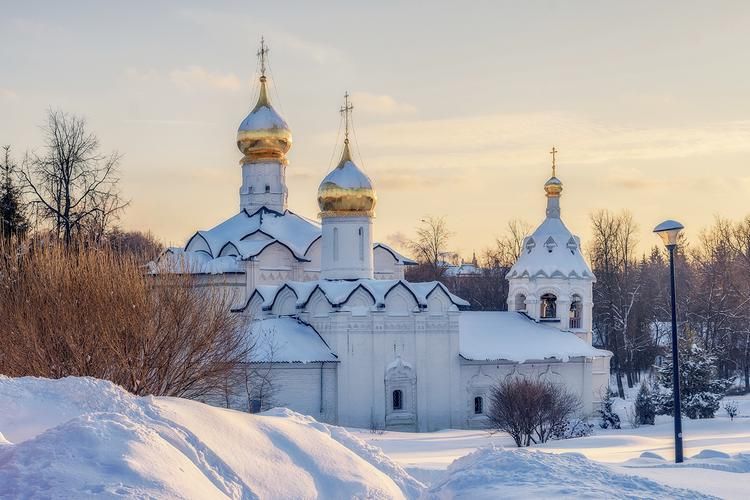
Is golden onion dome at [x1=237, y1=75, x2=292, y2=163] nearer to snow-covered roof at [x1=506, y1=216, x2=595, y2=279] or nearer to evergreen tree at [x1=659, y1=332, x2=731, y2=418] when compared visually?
snow-covered roof at [x1=506, y1=216, x2=595, y2=279]

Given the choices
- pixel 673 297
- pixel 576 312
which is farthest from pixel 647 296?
pixel 673 297

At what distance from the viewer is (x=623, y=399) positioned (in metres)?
36.6

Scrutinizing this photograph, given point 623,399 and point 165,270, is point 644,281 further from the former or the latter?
point 165,270

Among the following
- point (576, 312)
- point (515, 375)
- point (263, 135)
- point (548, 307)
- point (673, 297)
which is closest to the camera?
A: point (673, 297)

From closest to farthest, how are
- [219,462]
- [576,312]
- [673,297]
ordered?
[219,462], [673,297], [576,312]

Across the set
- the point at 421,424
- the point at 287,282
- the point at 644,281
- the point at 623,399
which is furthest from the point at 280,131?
the point at 644,281

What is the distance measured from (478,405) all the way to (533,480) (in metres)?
18.0

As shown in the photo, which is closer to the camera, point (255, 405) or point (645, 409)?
point (255, 405)

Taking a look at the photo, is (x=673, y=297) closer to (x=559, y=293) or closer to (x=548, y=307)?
(x=559, y=293)

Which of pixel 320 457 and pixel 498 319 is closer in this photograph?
pixel 320 457

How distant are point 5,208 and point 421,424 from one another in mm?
11408

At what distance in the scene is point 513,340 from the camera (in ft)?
91.9

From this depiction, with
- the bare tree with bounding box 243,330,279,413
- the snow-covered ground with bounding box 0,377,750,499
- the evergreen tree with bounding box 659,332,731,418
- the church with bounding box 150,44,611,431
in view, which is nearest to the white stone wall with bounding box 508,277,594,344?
the church with bounding box 150,44,611,431

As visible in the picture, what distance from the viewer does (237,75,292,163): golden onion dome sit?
29.7m
